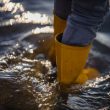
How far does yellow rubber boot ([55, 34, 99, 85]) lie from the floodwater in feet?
0.20

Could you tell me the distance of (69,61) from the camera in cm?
215

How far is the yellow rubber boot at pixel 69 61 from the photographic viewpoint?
2111mm

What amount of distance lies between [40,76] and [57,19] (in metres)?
0.45

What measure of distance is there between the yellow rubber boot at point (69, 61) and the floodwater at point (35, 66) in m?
0.06

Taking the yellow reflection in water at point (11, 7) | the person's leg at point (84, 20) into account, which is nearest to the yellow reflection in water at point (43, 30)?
the yellow reflection in water at point (11, 7)

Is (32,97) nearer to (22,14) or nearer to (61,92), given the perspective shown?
(61,92)

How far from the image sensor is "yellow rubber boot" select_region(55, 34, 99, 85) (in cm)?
211

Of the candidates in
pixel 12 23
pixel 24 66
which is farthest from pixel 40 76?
pixel 12 23

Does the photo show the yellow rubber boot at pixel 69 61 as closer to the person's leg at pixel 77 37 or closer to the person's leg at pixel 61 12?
the person's leg at pixel 77 37

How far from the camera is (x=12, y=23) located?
307 centimetres

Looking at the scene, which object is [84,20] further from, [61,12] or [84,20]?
[61,12]

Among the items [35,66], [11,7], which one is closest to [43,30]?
[11,7]

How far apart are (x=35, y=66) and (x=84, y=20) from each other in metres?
0.59

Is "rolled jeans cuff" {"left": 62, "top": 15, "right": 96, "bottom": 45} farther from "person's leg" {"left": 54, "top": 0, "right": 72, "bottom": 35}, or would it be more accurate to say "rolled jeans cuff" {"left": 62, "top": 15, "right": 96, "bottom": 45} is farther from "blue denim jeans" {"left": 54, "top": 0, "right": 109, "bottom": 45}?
"person's leg" {"left": 54, "top": 0, "right": 72, "bottom": 35}
